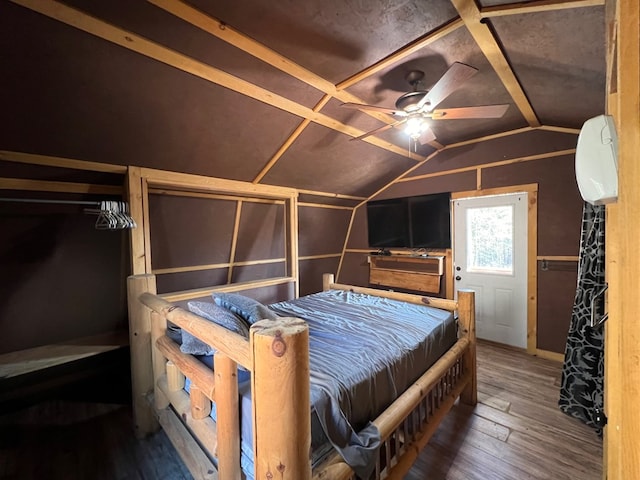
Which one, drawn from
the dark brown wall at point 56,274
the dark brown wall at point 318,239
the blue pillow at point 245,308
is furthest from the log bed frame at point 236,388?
the dark brown wall at point 318,239

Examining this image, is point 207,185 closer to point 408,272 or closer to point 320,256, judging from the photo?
point 320,256

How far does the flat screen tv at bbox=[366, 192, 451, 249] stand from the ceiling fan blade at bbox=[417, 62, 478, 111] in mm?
2294

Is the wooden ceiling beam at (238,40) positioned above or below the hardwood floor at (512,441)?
above

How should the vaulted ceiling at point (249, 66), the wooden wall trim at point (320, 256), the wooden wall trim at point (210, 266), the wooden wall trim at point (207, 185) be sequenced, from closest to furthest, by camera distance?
the vaulted ceiling at point (249, 66), the wooden wall trim at point (207, 185), the wooden wall trim at point (210, 266), the wooden wall trim at point (320, 256)

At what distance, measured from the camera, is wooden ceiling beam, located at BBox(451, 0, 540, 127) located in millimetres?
1366

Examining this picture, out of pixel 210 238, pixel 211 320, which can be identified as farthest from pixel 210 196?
pixel 211 320

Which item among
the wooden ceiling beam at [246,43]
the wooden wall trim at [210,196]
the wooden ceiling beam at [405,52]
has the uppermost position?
the wooden ceiling beam at [246,43]

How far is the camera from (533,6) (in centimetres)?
127

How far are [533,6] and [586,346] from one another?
2363 mm

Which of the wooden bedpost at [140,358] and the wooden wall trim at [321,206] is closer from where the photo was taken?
the wooden bedpost at [140,358]

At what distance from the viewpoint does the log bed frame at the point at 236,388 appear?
30.6 inches

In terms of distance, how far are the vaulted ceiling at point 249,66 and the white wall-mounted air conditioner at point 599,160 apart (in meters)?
0.93

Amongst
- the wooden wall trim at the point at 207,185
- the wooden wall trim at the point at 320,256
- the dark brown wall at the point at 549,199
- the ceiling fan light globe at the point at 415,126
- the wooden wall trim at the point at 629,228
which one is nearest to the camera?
the wooden wall trim at the point at 629,228

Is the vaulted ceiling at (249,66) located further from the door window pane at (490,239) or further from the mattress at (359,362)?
the mattress at (359,362)
